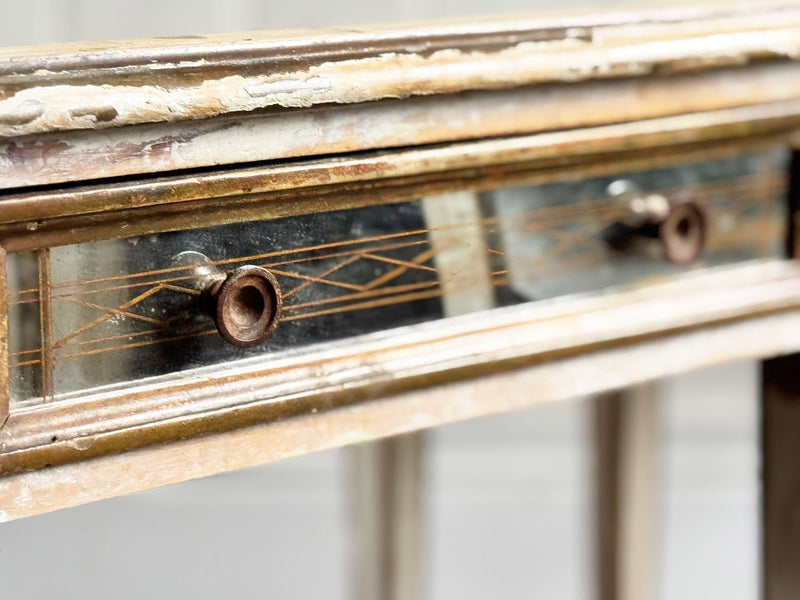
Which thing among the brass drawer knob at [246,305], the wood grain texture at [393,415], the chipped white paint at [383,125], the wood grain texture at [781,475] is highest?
the chipped white paint at [383,125]

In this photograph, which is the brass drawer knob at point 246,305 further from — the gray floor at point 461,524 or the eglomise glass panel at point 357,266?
the gray floor at point 461,524

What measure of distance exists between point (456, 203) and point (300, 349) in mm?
87

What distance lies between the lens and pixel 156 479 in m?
0.36

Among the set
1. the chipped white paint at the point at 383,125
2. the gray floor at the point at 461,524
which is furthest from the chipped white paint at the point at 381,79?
the gray floor at the point at 461,524

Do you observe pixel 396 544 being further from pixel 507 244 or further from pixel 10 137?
pixel 10 137

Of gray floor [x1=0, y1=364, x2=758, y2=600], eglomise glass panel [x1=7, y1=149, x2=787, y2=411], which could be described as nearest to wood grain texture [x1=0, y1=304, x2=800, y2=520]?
eglomise glass panel [x1=7, y1=149, x2=787, y2=411]

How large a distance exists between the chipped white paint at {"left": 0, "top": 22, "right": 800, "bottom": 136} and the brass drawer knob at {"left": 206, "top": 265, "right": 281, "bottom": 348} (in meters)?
0.06

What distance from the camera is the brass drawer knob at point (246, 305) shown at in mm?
355

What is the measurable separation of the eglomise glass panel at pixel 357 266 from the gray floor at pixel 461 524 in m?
0.83

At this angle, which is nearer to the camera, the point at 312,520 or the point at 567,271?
the point at 567,271

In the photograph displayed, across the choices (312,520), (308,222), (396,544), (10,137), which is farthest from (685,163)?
(312,520)

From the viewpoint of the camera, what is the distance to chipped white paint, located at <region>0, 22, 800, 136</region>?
31 centimetres

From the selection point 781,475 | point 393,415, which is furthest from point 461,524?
point 393,415

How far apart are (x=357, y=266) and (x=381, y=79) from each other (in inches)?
2.9
